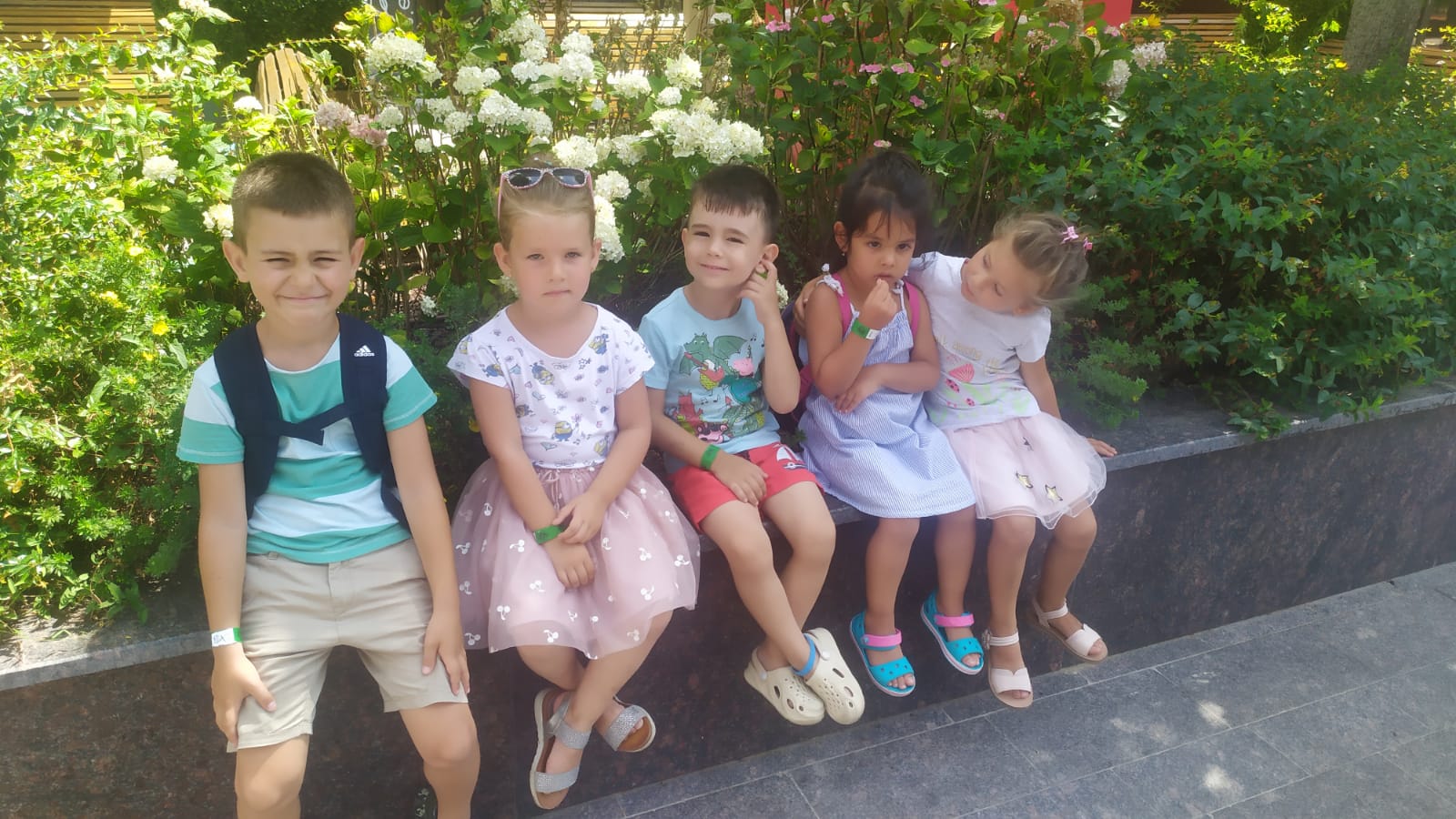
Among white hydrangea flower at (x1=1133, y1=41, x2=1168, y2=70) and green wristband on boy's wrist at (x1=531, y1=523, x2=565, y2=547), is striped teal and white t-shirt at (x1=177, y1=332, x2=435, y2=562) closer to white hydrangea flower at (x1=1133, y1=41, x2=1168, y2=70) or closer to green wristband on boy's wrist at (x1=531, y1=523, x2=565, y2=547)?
green wristband on boy's wrist at (x1=531, y1=523, x2=565, y2=547)

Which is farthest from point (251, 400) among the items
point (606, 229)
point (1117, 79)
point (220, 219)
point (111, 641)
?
point (1117, 79)

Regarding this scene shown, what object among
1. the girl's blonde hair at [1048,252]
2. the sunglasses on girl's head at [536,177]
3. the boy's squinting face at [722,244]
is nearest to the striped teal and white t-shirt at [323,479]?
the sunglasses on girl's head at [536,177]

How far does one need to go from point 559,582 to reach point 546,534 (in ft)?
0.35

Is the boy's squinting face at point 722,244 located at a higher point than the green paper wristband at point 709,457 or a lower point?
higher

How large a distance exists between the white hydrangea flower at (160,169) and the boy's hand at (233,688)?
52.6 inches

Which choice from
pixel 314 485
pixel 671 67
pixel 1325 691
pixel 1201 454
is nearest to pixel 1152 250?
pixel 1201 454

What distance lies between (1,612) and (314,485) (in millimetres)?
642

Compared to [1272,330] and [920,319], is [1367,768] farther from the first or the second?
[920,319]

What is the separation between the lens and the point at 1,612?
1.86 m

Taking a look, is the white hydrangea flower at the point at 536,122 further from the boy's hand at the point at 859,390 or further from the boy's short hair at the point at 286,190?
the boy's hand at the point at 859,390

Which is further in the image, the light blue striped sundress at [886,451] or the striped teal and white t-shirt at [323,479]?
the light blue striped sundress at [886,451]

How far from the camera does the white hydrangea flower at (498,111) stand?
2393 millimetres

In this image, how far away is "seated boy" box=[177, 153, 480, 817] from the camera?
176cm

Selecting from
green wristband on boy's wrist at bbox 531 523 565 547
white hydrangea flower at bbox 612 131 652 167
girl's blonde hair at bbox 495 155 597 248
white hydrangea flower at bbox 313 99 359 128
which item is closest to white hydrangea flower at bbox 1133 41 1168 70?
Answer: white hydrangea flower at bbox 612 131 652 167
